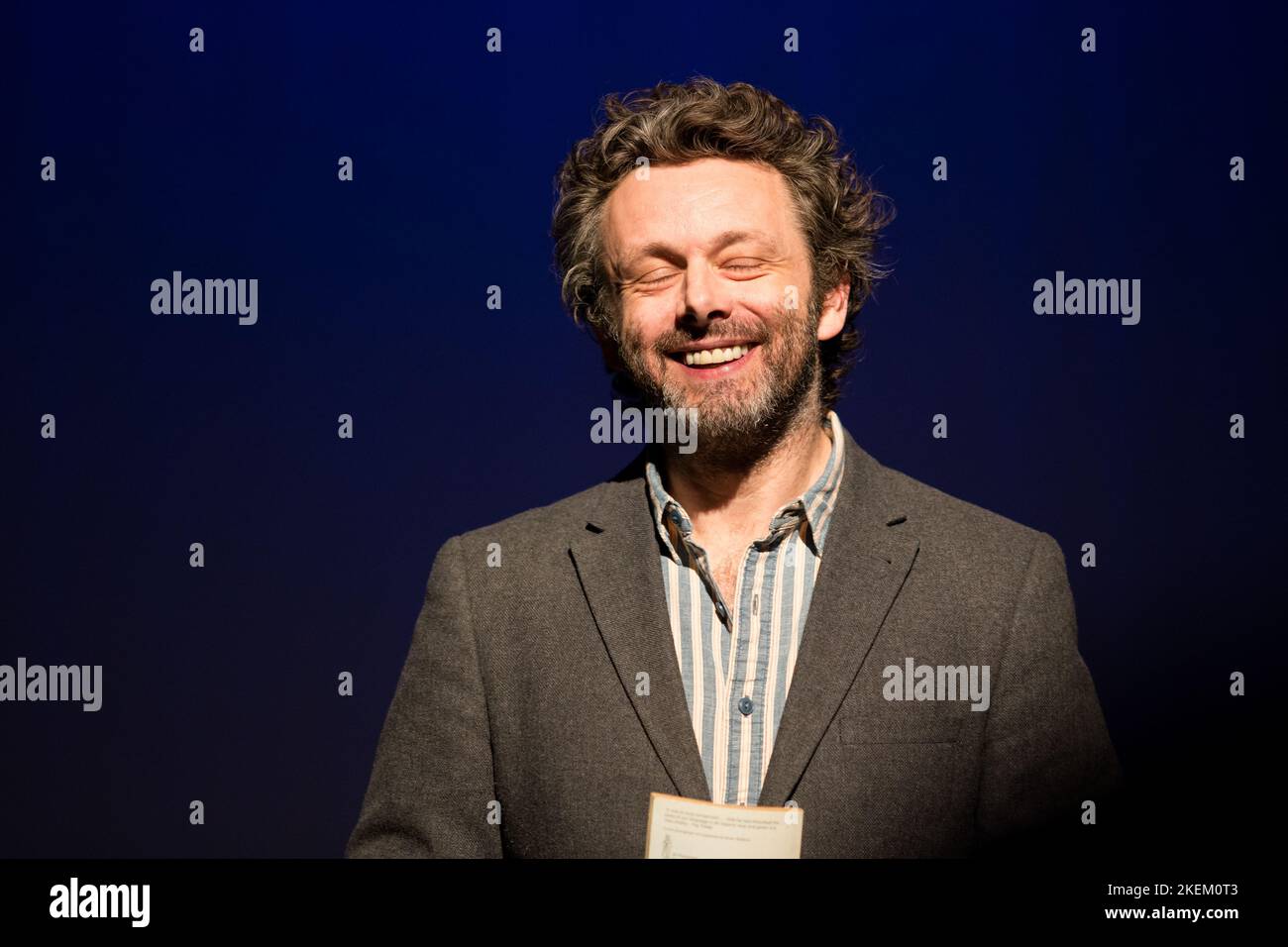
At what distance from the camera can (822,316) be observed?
2.89m

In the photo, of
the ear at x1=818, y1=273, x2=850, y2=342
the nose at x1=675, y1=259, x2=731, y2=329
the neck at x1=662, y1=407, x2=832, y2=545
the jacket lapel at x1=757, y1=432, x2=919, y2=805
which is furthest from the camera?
the ear at x1=818, y1=273, x2=850, y2=342

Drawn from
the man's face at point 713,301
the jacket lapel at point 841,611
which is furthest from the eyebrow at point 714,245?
the jacket lapel at point 841,611

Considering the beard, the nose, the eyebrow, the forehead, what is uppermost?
the forehead

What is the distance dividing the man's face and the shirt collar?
0.14 m

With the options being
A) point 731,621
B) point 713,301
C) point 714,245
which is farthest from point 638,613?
point 714,245

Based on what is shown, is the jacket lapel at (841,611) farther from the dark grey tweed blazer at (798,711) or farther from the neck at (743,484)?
the neck at (743,484)

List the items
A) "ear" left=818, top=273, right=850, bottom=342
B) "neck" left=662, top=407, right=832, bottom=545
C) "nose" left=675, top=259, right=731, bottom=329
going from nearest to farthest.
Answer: "nose" left=675, top=259, right=731, bottom=329 → "neck" left=662, top=407, right=832, bottom=545 → "ear" left=818, top=273, right=850, bottom=342

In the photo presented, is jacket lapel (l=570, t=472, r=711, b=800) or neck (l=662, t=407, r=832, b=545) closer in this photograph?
jacket lapel (l=570, t=472, r=711, b=800)

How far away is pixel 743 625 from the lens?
255cm

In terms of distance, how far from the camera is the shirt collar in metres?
2.63

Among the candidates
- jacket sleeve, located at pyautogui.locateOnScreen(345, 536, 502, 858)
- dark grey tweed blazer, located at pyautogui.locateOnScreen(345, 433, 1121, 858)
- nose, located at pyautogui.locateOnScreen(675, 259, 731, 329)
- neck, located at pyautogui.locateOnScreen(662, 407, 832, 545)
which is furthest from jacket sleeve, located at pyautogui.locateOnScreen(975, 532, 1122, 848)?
jacket sleeve, located at pyautogui.locateOnScreen(345, 536, 502, 858)

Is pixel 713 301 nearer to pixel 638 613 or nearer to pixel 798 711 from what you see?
pixel 638 613

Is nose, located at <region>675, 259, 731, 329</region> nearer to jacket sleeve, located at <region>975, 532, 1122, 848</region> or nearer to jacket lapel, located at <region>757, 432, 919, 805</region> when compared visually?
jacket lapel, located at <region>757, 432, 919, 805</region>
